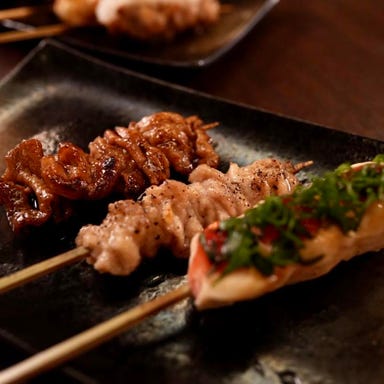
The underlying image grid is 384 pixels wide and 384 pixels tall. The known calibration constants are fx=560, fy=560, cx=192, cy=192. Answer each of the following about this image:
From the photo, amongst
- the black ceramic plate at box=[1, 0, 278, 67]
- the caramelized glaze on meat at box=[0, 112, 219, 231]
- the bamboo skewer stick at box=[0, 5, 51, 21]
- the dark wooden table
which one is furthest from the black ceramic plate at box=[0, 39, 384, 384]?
the bamboo skewer stick at box=[0, 5, 51, 21]

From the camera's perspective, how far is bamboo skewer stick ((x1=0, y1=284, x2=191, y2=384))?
8.39 feet

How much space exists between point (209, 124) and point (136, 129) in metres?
0.71

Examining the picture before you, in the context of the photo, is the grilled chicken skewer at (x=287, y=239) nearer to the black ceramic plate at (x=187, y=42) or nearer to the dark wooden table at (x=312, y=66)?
the dark wooden table at (x=312, y=66)

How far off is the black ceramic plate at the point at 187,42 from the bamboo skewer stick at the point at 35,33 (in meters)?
0.11

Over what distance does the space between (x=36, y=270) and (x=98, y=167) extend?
1.03 metres

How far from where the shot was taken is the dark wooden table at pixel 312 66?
5652 mm

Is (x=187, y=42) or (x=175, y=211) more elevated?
(x=187, y=42)

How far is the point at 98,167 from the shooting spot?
3.93 m

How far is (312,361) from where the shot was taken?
10.3ft

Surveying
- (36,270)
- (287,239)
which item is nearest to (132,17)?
(36,270)

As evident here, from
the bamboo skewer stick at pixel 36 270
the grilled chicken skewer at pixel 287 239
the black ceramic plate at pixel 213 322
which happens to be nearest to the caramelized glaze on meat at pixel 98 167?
the black ceramic plate at pixel 213 322

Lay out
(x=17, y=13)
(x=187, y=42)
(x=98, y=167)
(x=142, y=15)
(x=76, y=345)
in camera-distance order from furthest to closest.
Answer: (x=187, y=42) → (x=17, y=13) → (x=142, y=15) → (x=98, y=167) → (x=76, y=345)

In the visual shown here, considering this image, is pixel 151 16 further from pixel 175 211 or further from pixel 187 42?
pixel 175 211

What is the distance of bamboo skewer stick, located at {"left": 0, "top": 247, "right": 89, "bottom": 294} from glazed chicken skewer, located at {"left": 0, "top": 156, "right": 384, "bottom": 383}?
465 mm
